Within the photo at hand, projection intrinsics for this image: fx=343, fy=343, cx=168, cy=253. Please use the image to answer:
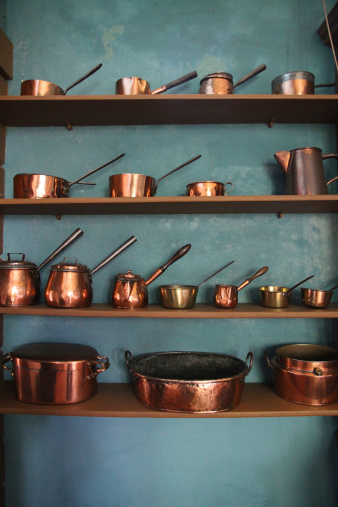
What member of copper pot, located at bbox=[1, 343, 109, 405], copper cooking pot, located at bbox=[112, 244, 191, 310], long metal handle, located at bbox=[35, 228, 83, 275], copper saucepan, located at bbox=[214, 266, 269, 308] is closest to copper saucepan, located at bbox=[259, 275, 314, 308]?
copper saucepan, located at bbox=[214, 266, 269, 308]

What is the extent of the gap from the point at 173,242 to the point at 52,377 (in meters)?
0.81

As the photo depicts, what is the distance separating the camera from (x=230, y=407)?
1382 mm

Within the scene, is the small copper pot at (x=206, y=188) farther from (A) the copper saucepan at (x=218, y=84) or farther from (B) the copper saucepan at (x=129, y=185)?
(A) the copper saucepan at (x=218, y=84)

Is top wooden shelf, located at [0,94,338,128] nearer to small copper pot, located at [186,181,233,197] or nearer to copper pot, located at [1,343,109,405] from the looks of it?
small copper pot, located at [186,181,233,197]

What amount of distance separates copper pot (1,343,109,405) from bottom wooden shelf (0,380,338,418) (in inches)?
1.4

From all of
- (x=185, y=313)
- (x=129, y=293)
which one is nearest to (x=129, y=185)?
(x=129, y=293)

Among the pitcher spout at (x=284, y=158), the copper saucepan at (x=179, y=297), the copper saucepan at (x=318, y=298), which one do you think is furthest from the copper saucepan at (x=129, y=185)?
the copper saucepan at (x=318, y=298)

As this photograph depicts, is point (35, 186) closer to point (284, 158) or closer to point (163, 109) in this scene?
point (163, 109)

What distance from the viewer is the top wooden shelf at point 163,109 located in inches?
56.4

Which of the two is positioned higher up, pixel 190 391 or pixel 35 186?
pixel 35 186

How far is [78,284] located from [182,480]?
1.09 meters

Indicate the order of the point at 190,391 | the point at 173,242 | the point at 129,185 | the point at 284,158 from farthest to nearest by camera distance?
the point at 173,242, the point at 284,158, the point at 129,185, the point at 190,391

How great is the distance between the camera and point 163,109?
154 cm

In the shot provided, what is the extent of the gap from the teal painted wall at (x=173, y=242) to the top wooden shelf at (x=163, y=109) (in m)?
0.06
